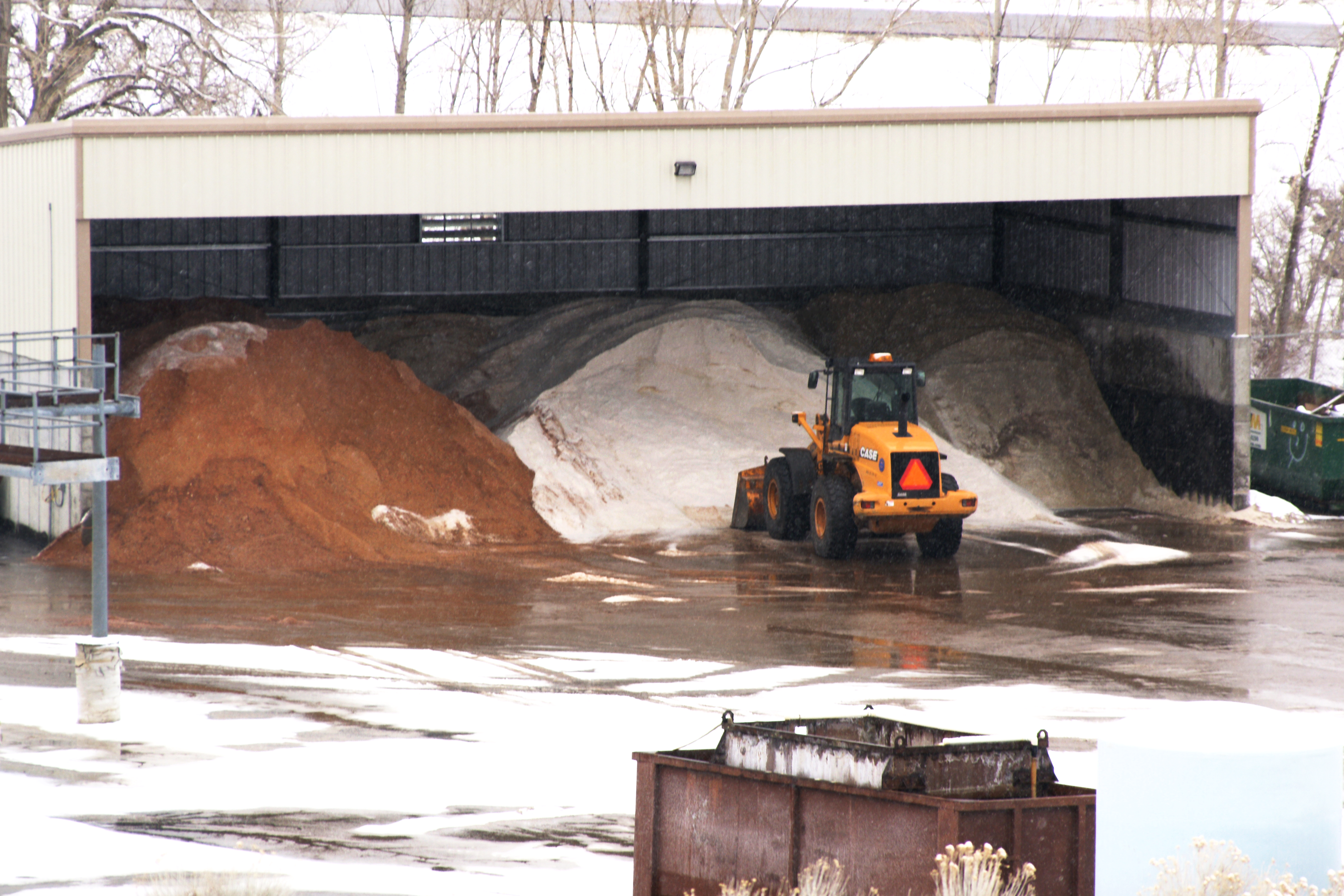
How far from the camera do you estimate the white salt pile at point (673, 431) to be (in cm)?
2316

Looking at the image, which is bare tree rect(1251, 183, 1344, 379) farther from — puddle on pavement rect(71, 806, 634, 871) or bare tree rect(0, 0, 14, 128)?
puddle on pavement rect(71, 806, 634, 871)

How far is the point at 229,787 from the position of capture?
9.57 meters

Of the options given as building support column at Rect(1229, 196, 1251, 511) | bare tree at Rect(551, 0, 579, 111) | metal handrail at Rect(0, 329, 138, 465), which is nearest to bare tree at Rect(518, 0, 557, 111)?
bare tree at Rect(551, 0, 579, 111)

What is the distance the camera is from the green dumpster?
24.0 metres

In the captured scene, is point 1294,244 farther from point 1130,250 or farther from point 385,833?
point 385,833

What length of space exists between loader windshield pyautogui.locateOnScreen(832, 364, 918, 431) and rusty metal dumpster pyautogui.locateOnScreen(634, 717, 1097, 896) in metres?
12.3

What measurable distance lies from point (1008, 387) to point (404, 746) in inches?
758

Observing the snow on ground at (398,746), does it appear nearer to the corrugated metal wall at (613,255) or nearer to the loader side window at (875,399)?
the loader side window at (875,399)

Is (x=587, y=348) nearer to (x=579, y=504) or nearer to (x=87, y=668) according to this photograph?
(x=579, y=504)

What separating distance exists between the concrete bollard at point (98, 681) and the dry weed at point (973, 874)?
22.9ft

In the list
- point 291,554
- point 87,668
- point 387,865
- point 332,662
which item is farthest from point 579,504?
point 387,865

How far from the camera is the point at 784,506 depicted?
21078 millimetres

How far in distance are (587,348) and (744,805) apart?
21744 millimetres

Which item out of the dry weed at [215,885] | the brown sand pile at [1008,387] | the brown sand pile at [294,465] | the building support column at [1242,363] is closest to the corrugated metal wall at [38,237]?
the brown sand pile at [294,465]
